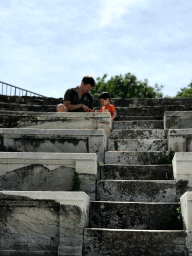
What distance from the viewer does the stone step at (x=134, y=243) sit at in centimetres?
318

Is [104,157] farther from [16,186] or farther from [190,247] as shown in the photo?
[190,247]

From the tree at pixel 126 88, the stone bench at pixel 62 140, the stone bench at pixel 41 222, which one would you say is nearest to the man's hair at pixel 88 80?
the stone bench at pixel 62 140

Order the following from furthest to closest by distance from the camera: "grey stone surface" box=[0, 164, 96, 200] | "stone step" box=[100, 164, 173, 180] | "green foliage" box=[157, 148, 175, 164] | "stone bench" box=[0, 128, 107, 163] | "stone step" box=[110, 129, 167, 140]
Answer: "stone step" box=[110, 129, 167, 140] < "stone bench" box=[0, 128, 107, 163] < "green foliage" box=[157, 148, 175, 164] < "stone step" box=[100, 164, 173, 180] < "grey stone surface" box=[0, 164, 96, 200]

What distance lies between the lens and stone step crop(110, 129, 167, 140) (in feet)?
19.8

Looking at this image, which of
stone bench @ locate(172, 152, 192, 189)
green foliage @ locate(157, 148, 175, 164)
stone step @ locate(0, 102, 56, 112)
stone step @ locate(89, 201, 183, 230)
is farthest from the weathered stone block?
stone step @ locate(0, 102, 56, 112)

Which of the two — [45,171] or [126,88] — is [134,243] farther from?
[126,88]

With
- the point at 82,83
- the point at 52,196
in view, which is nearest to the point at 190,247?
the point at 52,196

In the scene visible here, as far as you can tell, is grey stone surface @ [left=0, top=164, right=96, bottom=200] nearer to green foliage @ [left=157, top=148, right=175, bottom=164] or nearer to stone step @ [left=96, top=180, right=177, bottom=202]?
stone step @ [left=96, top=180, right=177, bottom=202]

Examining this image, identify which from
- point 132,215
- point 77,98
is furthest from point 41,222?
point 77,98

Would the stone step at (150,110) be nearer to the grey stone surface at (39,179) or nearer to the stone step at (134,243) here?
the grey stone surface at (39,179)

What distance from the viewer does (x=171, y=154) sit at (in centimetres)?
485

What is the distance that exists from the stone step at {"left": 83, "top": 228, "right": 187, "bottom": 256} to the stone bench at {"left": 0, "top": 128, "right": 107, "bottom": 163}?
188cm

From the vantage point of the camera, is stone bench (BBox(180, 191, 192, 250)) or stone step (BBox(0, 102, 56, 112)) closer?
stone bench (BBox(180, 191, 192, 250))

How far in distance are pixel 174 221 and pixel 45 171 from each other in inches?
72.9
